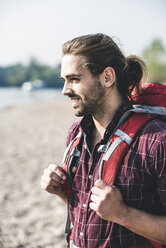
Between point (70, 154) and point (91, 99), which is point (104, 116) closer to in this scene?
point (91, 99)

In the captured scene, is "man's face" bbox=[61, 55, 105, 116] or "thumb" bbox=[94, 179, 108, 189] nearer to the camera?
"thumb" bbox=[94, 179, 108, 189]

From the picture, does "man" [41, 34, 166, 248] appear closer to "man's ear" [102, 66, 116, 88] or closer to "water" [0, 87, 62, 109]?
"man's ear" [102, 66, 116, 88]

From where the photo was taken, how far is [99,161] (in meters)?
2.04

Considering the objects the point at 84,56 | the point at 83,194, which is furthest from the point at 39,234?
the point at 84,56

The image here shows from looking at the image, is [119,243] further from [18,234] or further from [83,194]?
[18,234]

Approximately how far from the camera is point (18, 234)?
15.1 feet

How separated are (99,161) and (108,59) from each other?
2.91 ft

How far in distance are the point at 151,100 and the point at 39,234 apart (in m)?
3.57

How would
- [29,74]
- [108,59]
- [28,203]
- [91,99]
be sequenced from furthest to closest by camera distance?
[29,74], [28,203], [108,59], [91,99]

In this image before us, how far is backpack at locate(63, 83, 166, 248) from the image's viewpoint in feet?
6.10

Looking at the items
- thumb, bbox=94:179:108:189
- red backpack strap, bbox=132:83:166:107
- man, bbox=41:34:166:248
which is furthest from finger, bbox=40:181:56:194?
red backpack strap, bbox=132:83:166:107

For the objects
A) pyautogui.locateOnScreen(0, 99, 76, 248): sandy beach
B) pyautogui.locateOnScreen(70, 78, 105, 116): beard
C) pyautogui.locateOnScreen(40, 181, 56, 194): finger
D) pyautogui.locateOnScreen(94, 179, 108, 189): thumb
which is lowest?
pyautogui.locateOnScreen(0, 99, 76, 248): sandy beach

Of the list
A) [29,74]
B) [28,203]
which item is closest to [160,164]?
[28,203]

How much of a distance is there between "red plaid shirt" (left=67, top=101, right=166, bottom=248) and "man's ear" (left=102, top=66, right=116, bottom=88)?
41 centimetres
